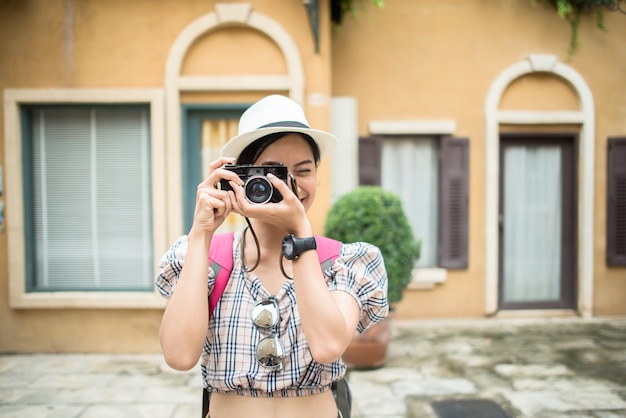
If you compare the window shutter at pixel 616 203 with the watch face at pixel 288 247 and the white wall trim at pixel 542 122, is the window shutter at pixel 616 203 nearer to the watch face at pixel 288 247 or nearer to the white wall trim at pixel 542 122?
the white wall trim at pixel 542 122

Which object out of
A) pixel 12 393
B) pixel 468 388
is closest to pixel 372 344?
pixel 468 388

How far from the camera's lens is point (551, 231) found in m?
6.46

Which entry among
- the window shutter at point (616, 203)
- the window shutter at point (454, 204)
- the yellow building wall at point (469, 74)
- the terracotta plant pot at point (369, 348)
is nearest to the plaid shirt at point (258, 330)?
the terracotta plant pot at point (369, 348)

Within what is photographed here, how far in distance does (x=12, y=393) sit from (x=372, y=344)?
3.08 metres

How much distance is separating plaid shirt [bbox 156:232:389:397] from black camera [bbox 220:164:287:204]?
27 centimetres

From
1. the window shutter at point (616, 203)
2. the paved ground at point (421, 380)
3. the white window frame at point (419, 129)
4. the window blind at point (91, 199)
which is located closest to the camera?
the paved ground at point (421, 380)

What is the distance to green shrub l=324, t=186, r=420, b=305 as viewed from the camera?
4348 mm

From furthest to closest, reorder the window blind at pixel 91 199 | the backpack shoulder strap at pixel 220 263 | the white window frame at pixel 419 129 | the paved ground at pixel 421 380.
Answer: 1. the white window frame at pixel 419 129
2. the window blind at pixel 91 199
3. the paved ground at pixel 421 380
4. the backpack shoulder strap at pixel 220 263

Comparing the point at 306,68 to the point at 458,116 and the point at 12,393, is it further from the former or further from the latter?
the point at 12,393

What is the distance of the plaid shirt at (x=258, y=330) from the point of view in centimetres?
131

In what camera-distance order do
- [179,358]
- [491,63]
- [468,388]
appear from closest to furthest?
[179,358] < [468,388] < [491,63]

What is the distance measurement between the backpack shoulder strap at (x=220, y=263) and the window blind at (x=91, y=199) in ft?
13.3

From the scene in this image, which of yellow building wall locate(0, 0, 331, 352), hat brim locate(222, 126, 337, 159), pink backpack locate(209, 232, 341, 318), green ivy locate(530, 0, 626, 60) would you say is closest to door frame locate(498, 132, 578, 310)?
green ivy locate(530, 0, 626, 60)

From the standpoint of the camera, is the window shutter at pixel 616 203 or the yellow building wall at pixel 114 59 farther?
the window shutter at pixel 616 203
